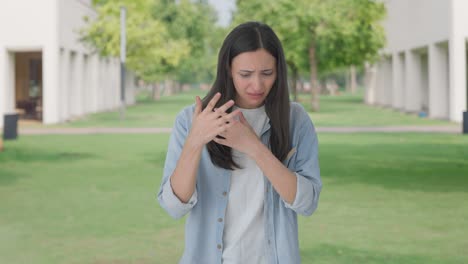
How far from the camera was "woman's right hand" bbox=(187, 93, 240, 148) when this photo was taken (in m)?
2.65

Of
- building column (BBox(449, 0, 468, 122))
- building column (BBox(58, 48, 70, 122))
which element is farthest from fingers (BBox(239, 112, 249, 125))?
building column (BBox(58, 48, 70, 122))

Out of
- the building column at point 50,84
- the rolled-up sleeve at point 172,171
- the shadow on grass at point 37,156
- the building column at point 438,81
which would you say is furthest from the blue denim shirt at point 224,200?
the building column at point 438,81

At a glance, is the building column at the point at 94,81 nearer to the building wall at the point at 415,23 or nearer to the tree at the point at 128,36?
the tree at the point at 128,36

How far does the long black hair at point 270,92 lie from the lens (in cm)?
282

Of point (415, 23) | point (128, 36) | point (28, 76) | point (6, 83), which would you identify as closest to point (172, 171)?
point (6, 83)

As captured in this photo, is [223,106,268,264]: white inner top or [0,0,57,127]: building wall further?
[0,0,57,127]: building wall

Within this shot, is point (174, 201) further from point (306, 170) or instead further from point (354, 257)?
point (354, 257)

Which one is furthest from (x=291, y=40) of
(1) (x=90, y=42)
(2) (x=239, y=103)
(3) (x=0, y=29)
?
(2) (x=239, y=103)

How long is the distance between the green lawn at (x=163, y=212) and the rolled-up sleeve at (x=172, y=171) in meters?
5.21

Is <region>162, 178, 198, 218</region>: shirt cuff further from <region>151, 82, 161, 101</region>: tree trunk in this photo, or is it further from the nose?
<region>151, 82, 161, 101</region>: tree trunk

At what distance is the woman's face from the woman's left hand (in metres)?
0.16

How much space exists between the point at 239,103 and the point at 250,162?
0.69ft

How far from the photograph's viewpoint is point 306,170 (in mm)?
2914

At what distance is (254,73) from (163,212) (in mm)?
8592
